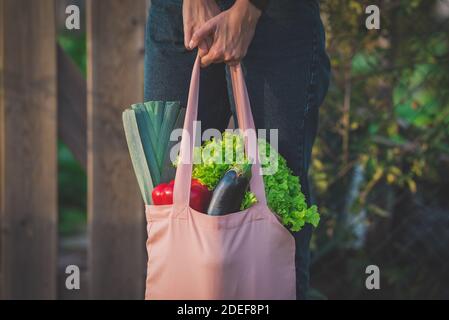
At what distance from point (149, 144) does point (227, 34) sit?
0.31 m

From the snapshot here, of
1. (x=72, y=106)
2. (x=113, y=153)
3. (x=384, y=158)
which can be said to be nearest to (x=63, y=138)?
(x=72, y=106)

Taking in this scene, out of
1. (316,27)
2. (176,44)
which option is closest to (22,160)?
(176,44)

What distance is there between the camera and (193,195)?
1.49 meters

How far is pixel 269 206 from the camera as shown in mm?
1531

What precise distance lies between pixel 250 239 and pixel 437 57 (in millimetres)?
1649

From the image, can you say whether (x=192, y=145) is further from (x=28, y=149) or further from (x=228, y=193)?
(x=28, y=149)

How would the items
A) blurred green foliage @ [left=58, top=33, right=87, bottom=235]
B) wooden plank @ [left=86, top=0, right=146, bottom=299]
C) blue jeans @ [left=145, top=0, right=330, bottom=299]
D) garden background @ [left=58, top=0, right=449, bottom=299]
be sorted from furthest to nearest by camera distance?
blurred green foliage @ [left=58, top=33, right=87, bottom=235] → garden background @ [left=58, top=0, right=449, bottom=299] → wooden plank @ [left=86, top=0, right=146, bottom=299] → blue jeans @ [left=145, top=0, right=330, bottom=299]

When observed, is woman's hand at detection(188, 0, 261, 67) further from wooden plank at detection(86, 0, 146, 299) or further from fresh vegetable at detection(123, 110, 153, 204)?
wooden plank at detection(86, 0, 146, 299)

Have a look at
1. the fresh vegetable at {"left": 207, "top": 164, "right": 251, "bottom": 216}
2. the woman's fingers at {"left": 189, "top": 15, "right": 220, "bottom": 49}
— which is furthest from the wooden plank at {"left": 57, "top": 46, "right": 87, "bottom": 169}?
the fresh vegetable at {"left": 207, "top": 164, "right": 251, "bottom": 216}

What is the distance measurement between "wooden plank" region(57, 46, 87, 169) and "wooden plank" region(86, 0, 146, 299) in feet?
0.53

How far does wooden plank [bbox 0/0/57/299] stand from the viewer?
277 cm

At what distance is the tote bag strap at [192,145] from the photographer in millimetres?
1467
